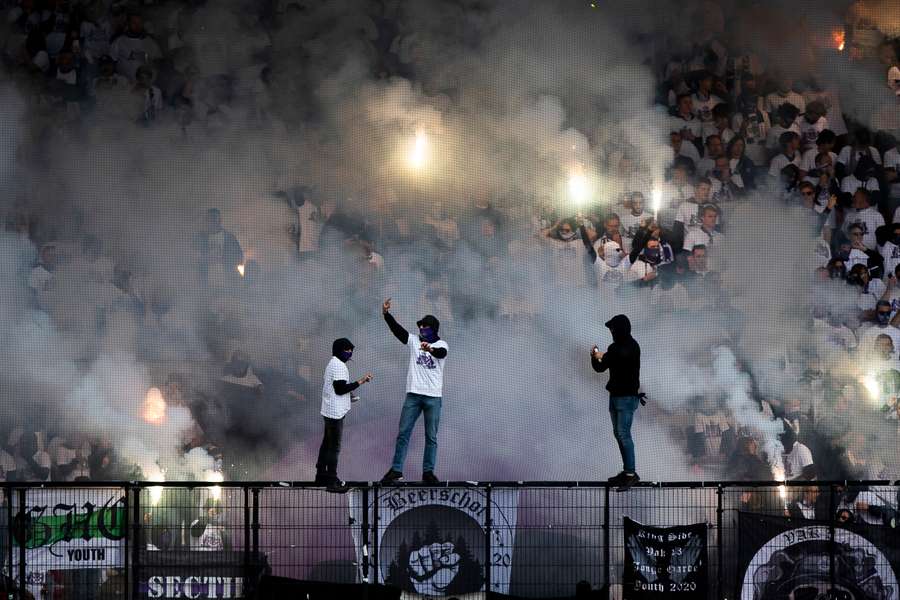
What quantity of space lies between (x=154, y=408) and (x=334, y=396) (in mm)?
4147

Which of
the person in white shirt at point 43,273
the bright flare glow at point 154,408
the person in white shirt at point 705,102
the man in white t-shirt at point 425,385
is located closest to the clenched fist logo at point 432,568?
the man in white t-shirt at point 425,385

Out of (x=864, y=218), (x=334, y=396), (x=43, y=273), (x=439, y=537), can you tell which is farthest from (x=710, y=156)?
(x=43, y=273)

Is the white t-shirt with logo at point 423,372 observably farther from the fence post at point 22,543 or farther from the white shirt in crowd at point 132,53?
the white shirt in crowd at point 132,53

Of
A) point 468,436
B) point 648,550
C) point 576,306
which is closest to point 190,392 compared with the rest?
point 468,436

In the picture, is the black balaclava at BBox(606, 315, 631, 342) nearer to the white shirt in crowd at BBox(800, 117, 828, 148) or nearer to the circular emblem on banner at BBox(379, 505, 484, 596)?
the circular emblem on banner at BBox(379, 505, 484, 596)

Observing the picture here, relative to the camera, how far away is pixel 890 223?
46.8 feet

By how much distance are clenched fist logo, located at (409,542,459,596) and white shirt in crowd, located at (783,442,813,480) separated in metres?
5.48

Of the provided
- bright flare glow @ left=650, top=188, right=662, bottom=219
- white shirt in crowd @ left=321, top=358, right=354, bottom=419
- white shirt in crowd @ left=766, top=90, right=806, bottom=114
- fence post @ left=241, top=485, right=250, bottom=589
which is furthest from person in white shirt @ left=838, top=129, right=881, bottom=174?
fence post @ left=241, top=485, right=250, bottom=589

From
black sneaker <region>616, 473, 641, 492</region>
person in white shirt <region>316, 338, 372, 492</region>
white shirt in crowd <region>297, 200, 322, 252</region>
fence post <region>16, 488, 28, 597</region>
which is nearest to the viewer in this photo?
fence post <region>16, 488, 28, 597</region>

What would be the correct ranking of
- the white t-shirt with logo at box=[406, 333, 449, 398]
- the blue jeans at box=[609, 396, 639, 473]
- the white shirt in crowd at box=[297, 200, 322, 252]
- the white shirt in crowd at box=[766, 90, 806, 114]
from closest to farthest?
A: the blue jeans at box=[609, 396, 639, 473] → the white t-shirt with logo at box=[406, 333, 449, 398] → the white shirt in crowd at box=[297, 200, 322, 252] → the white shirt in crowd at box=[766, 90, 806, 114]

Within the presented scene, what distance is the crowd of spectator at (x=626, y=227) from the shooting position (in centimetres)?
1421

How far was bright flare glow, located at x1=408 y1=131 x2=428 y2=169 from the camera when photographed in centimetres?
1443

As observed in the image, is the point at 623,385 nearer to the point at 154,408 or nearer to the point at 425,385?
the point at 425,385

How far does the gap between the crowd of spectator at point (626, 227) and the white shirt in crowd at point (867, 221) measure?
2cm
